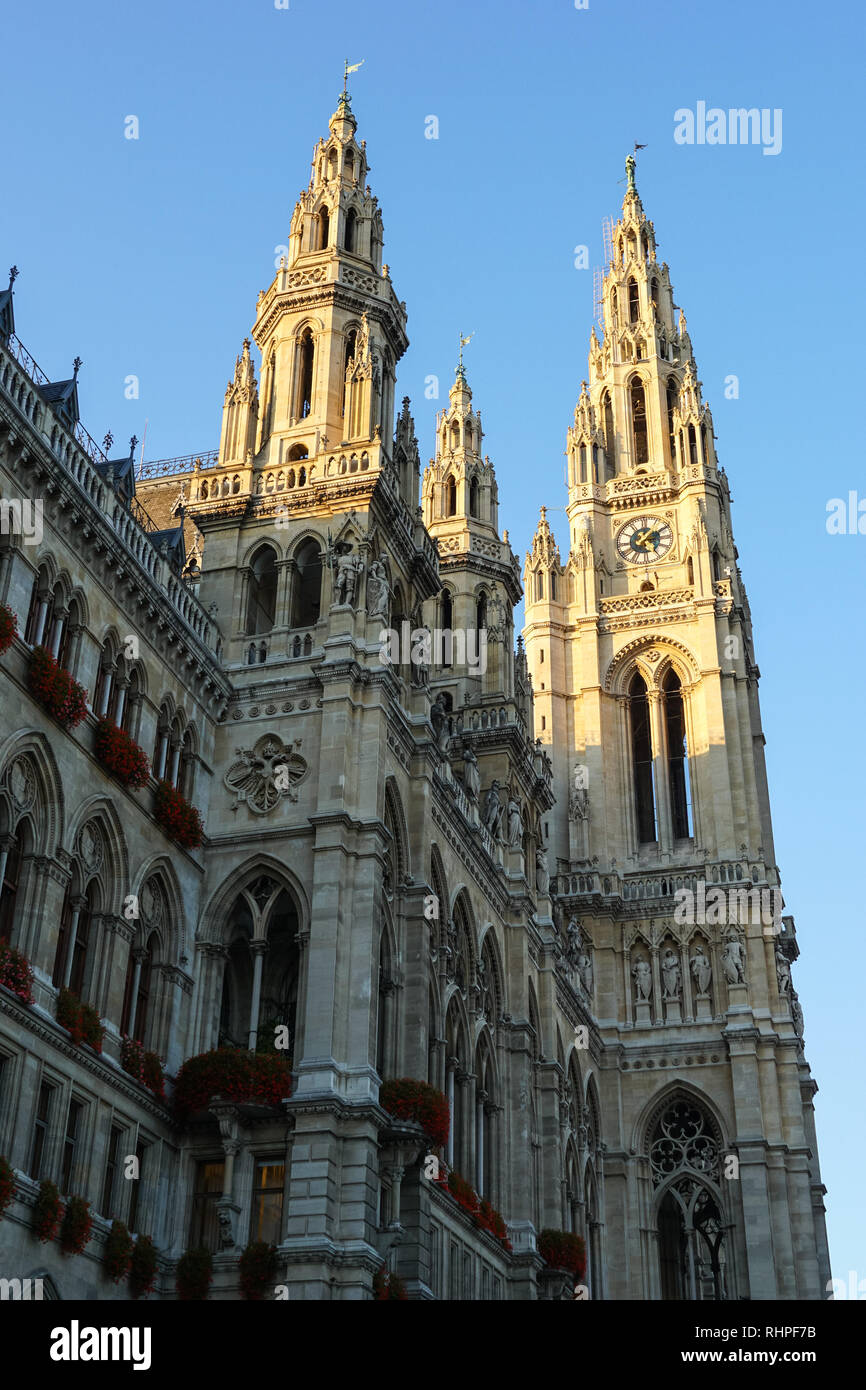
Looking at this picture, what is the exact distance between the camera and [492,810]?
52625 millimetres

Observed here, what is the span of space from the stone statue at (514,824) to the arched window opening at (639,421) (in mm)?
32170

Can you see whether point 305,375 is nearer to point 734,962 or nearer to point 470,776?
point 470,776

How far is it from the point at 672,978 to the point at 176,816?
31.7 metres

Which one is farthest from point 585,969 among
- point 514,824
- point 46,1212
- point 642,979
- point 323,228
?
point 46,1212

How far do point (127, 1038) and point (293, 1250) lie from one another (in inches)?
217

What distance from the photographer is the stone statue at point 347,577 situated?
137ft

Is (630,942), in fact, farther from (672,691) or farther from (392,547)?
(392,547)

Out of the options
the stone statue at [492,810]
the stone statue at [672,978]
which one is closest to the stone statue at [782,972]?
the stone statue at [672,978]

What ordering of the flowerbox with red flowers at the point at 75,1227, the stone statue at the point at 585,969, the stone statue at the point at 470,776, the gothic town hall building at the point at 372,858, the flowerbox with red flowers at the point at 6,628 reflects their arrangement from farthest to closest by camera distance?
the stone statue at the point at 585,969 < the stone statue at the point at 470,776 < the gothic town hall building at the point at 372,858 < the flowerbox with red flowers at the point at 6,628 < the flowerbox with red flowers at the point at 75,1227

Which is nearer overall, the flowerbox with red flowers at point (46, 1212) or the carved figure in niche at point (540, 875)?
the flowerbox with red flowers at point (46, 1212)

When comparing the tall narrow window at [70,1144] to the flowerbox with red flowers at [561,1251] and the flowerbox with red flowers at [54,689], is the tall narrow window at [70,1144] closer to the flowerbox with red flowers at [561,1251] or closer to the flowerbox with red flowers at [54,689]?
the flowerbox with red flowers at [54,689]
